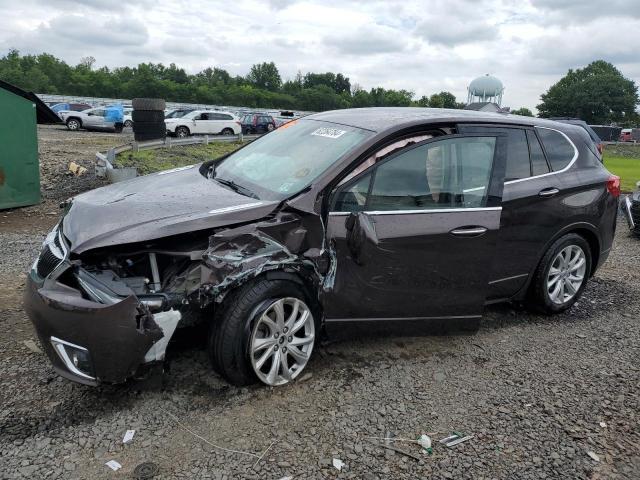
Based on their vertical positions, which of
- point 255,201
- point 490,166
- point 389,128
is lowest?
point 255,201

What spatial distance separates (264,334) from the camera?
332 cm

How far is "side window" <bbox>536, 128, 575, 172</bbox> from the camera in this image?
4578 mm

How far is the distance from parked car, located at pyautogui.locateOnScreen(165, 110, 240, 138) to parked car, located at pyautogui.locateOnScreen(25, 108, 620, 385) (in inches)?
981

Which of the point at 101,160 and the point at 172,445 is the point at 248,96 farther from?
the point at 172,445

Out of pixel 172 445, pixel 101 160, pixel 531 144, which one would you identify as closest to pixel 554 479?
pixel 172 445

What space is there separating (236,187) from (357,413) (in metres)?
1.77

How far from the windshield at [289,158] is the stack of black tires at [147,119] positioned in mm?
14490

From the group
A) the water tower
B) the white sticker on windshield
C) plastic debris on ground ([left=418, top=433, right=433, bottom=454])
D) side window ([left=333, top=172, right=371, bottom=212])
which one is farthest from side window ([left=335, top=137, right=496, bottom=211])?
the water tower

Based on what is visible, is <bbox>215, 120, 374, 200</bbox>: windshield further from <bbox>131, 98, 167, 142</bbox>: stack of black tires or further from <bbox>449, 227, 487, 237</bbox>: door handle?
<bbox>131, 98, 167, 142</bbox>: stack of black tires

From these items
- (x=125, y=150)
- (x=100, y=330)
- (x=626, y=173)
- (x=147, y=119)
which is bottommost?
(x=626, y=173)

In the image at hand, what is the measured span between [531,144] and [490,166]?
81 centimetres

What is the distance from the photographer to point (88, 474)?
2.59m

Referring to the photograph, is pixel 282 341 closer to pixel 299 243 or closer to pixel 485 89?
pixel 299 243

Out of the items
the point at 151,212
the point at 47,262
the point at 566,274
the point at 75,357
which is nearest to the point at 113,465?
the point at 75,357
